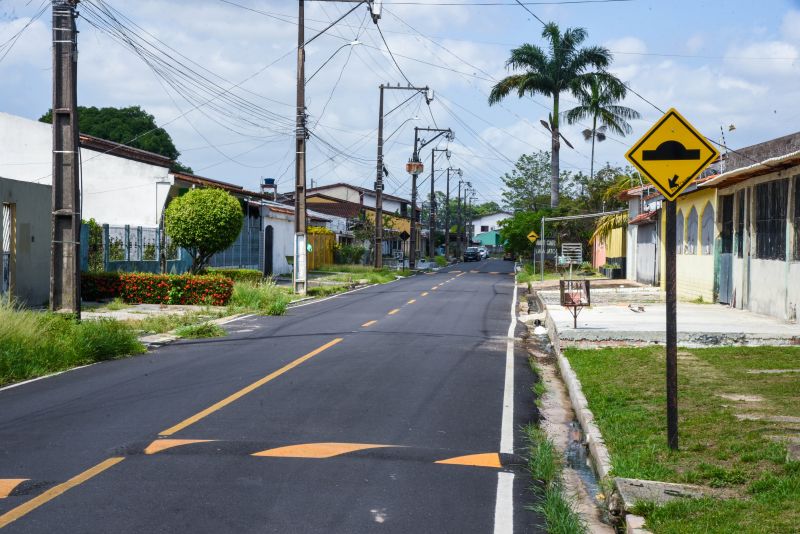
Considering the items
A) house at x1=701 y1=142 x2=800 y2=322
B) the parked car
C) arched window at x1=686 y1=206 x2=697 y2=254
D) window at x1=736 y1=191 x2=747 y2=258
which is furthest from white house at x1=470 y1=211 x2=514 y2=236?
window at x1=736 y1=191 x2=747 y2=258

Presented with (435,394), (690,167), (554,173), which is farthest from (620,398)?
(554,173)

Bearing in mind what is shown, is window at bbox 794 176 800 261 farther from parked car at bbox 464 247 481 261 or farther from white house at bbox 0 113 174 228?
parked car at bbox 464 247 481 261

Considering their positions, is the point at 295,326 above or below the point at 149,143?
below

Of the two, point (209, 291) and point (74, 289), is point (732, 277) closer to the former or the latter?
point (209, 291)

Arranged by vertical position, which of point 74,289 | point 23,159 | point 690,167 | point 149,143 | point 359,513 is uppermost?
point 149,143

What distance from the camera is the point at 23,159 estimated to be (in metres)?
32.0

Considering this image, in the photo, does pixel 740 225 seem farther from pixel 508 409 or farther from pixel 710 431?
pixel 710 431

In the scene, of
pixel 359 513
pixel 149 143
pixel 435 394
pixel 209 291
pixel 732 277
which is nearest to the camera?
pixel 359 513

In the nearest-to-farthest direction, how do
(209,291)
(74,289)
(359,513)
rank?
(359,513), (74,289), (209,291)

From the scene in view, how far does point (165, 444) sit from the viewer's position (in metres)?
7.75

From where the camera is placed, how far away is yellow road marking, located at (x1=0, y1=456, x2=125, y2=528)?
5746mm

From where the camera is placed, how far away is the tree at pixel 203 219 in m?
27.9

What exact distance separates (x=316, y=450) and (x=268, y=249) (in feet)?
128

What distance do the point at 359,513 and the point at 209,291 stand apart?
19186 millimetres
